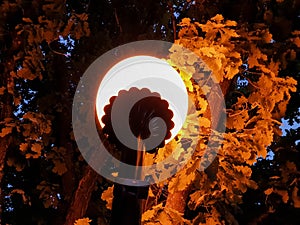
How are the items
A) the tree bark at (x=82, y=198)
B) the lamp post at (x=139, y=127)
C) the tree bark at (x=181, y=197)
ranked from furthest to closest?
1. the tree bark at (x=82, y=198)
2. the tree bark at (x=181, y=197)
3. the lamp post at (x=139, y=127)

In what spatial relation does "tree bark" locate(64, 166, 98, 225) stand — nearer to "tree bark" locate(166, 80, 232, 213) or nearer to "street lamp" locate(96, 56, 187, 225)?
"tree bark" locate(166, 80, 232, 213)

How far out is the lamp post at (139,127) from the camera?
7.78 feet

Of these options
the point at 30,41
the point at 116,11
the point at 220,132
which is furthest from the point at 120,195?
the point at 116,11

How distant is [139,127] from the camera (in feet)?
8.12

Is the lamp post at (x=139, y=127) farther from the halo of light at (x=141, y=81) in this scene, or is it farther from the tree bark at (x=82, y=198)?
the tree bark at (x=82, y=198)

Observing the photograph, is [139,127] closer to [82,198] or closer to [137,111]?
[137,111]

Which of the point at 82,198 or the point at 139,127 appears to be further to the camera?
the point at 82,198

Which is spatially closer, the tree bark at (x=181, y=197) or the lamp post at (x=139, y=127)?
the lamp post at (x=139, y=127)

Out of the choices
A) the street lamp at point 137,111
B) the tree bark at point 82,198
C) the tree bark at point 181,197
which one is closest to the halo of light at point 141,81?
the street lamp at point 137,111

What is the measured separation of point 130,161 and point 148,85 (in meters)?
0.40

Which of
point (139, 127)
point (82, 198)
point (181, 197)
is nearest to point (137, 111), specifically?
point (139, 127)

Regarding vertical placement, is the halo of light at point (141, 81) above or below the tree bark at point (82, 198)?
below

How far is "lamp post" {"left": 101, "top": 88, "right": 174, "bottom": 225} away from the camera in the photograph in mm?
2370

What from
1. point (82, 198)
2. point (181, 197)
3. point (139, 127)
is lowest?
point (139, 127)
